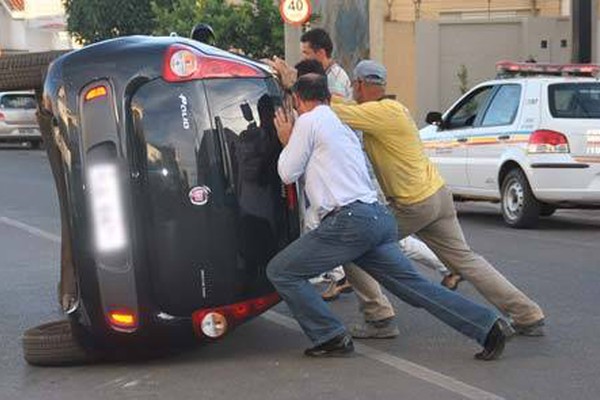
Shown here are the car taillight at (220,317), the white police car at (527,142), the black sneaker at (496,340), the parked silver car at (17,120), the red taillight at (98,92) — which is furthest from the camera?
the parked silver car at (17,120)

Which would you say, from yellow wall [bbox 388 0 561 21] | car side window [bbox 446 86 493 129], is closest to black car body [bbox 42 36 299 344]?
car side window [bbox 446 86 493 129]

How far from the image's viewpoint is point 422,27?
22906 millimetres

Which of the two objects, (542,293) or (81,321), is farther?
(542,293)

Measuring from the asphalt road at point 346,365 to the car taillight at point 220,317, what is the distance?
0.28m

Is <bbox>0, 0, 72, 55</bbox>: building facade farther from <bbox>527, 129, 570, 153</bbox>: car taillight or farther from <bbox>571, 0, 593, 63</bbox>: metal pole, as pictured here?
<bbox>527, 129, 570, 153</bbox>: car taillight

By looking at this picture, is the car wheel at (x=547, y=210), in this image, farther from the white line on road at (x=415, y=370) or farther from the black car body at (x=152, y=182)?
the black car body at (x=152, y=182)

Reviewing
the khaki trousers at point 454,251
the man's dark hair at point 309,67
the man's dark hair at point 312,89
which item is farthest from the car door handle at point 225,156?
the man's dark hair at point 309,67

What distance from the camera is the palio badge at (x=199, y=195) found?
212 inches

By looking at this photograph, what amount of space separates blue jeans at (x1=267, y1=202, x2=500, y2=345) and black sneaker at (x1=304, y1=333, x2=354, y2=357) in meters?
0.05

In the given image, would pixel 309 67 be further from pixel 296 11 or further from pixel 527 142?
pixel 296 11

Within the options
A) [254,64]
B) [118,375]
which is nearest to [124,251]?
[118,375]

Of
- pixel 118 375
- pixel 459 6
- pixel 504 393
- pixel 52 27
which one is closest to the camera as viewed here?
pixel 504 393

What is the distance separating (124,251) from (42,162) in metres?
19.3

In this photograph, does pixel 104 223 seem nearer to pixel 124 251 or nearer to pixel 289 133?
→ pixel 124 251
